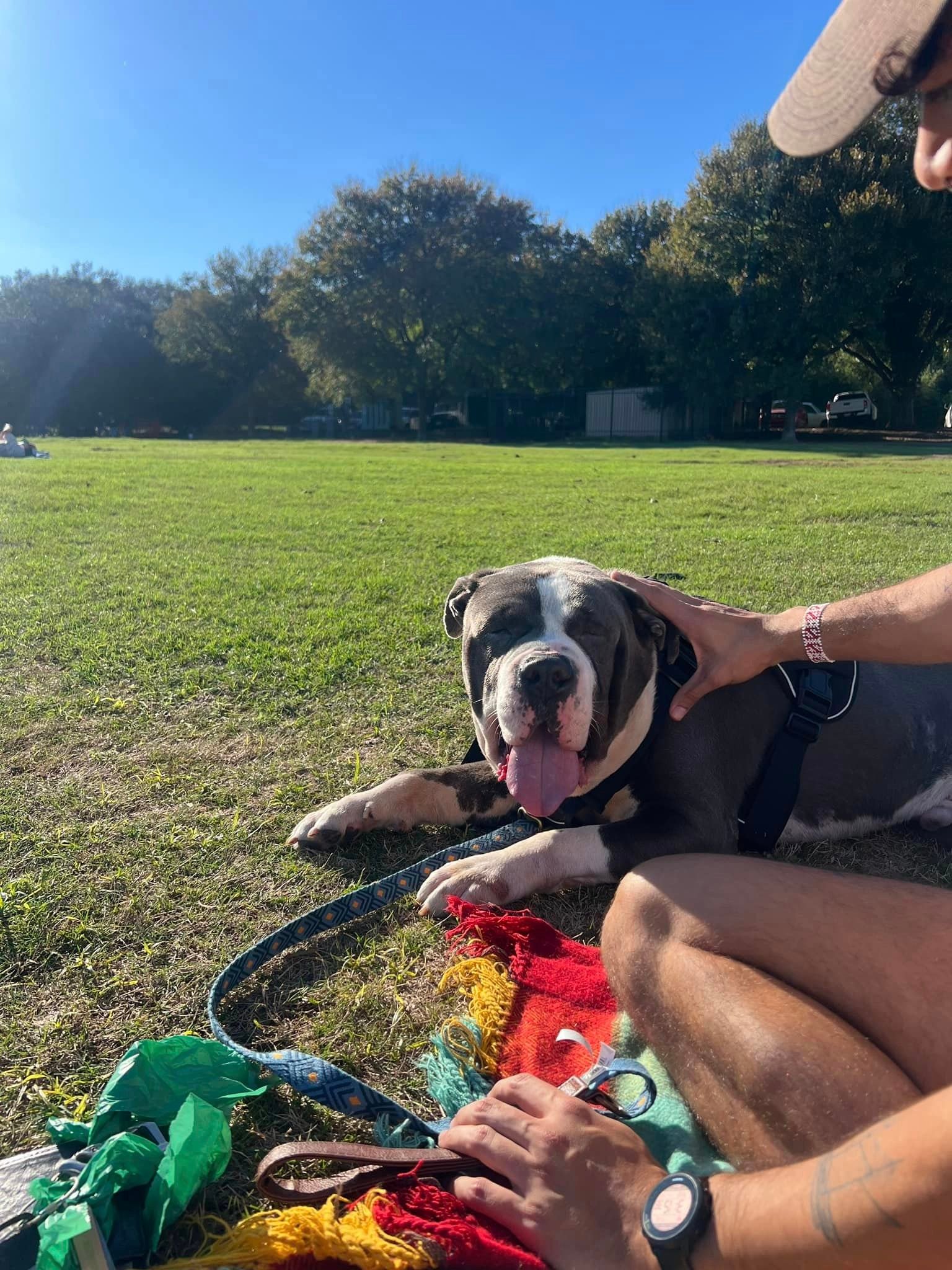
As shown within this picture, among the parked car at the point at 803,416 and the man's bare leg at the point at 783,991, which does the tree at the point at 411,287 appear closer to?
the parked car at the point at 803,416

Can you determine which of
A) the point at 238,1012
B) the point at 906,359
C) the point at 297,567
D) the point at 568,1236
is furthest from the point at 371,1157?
the point at 906,359

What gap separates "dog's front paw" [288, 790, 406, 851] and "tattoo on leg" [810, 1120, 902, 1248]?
7.17 feet

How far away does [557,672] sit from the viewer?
2842 mm

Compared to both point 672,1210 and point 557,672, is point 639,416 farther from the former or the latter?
point 672,1210

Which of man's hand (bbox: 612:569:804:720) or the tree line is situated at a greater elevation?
the tree line

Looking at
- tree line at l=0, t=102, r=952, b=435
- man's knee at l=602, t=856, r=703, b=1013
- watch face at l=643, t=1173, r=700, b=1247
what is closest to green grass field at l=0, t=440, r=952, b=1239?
man's knee at l=602, t=856, r=703, b=1013

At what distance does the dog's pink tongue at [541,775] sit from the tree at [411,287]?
4362 cm

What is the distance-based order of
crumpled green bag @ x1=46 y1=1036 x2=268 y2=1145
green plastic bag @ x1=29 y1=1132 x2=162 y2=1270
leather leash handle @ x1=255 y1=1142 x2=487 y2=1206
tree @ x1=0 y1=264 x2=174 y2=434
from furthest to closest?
tree @ x1=0 y1=264 x2=174 y2=434, crumpled green bag @ x1=46 y1=1036 x2=268 y2=1145, leather leash handle @ x1=255 y1=1142 x2=487 y2=1206, green plastic bag @ x1=29 y1=1132 x2=162 y2=1270

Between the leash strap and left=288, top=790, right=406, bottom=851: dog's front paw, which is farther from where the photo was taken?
left=288, top=790, right=406, bottom=851: dog's front paw

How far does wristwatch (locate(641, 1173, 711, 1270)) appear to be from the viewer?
1354mm

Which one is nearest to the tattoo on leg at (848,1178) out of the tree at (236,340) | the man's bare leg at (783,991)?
the man's bare leg at (783,991)

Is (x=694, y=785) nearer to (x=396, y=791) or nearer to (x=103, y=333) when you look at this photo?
(x=396, y=791)

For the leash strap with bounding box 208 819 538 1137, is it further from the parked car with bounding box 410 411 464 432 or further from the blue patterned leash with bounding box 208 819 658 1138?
the parked car with bounding box 410 411 464 432

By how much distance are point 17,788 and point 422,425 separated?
43.1m
